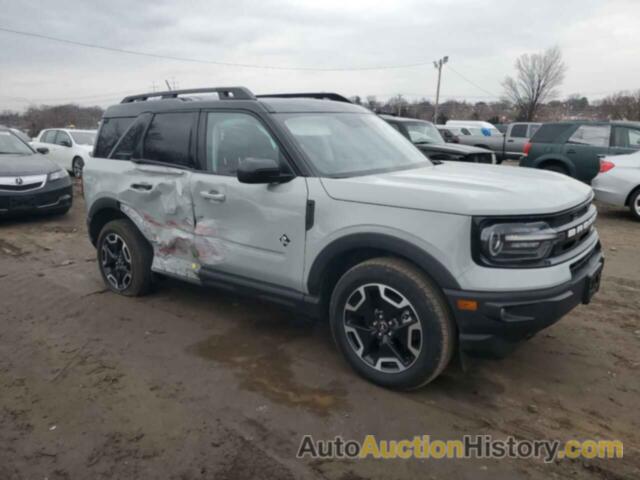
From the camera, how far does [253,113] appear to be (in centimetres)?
376

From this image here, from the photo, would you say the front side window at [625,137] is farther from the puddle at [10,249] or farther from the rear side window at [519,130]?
the puddle at [10,249]

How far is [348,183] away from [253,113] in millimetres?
1039

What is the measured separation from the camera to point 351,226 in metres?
3.18

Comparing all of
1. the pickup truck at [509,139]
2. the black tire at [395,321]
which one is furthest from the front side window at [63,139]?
the black tire at [395,321]

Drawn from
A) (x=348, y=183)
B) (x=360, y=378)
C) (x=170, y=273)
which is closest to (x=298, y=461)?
(x=360, y=378)

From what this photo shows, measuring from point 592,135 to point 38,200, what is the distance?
10.9 metres

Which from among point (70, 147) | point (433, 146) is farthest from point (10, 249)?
point (70, 147)

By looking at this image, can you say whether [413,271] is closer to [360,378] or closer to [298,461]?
[360,378]

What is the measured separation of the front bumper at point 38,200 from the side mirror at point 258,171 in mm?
6579

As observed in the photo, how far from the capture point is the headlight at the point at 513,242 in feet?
9.06

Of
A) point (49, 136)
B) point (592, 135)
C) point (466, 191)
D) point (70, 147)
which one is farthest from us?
point (49, 136)

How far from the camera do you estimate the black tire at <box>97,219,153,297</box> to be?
475 cm

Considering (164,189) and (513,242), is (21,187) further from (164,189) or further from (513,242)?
(513,242)

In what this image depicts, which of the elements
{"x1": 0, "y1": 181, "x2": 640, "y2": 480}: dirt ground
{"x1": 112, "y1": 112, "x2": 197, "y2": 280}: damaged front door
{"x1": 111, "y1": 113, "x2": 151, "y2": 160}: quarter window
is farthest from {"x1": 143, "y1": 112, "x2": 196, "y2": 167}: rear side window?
{"x1": 0, "y1": 181, "x2": 640, "y2": 480}: dirt ground
